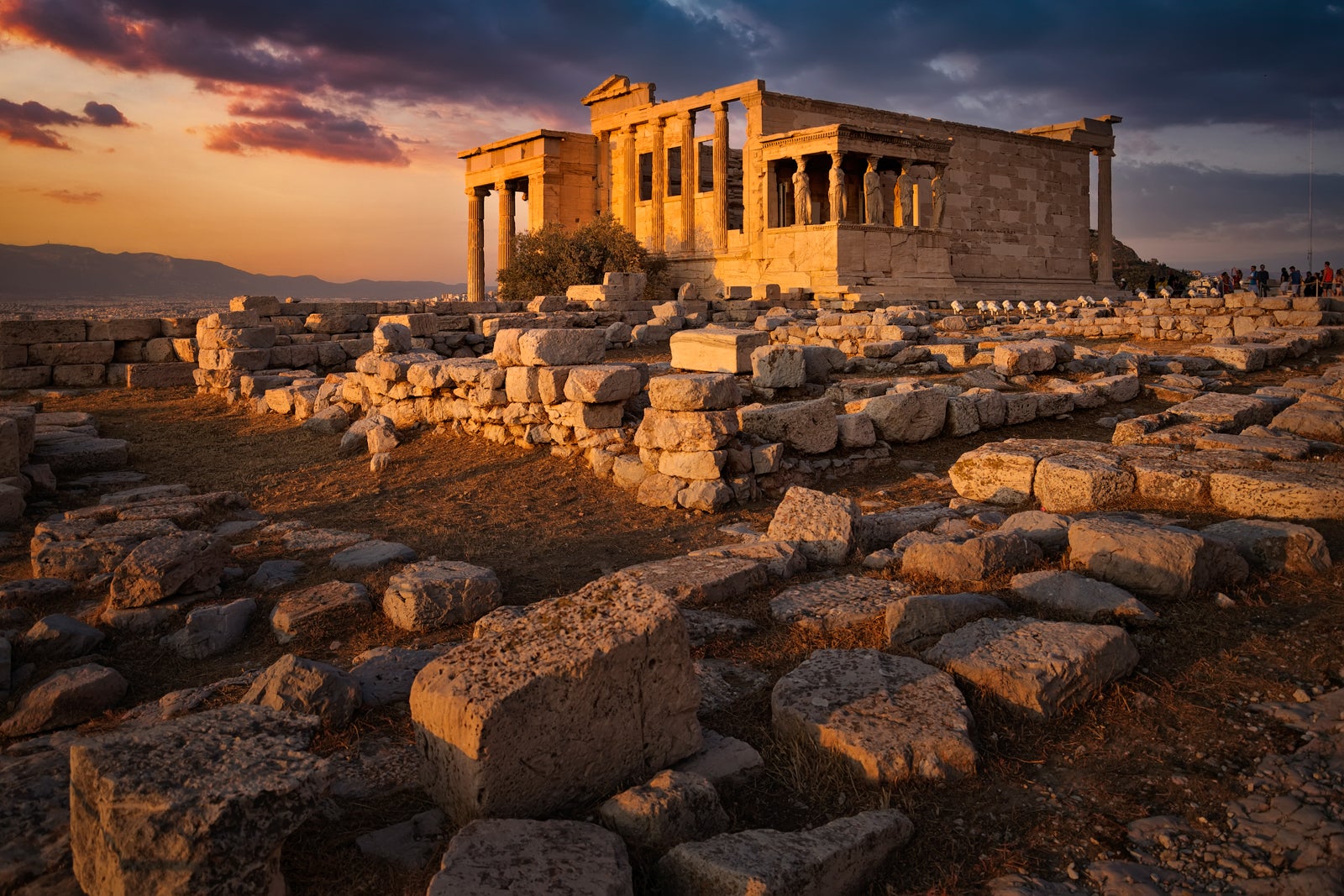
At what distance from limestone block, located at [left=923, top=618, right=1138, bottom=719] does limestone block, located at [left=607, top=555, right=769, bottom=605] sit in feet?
4.58

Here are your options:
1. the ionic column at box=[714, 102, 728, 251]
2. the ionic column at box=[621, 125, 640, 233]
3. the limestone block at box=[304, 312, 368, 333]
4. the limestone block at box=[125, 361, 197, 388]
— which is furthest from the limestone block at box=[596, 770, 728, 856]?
the ionic column at box=[621, 125, 640, 233]

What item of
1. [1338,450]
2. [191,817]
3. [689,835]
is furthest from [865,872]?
[1338,450]

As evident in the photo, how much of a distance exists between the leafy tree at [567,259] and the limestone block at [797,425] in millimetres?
17697

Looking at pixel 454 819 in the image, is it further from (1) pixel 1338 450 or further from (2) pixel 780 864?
(1) pixel 1338 450

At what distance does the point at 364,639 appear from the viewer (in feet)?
16.7

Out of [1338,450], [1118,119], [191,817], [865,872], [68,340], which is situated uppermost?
[1118,119]

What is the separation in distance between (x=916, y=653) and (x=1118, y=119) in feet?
117

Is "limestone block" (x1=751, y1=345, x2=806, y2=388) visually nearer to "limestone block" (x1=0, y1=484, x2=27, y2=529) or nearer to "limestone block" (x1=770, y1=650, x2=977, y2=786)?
"limestone block" (x1=770, y1=650, x2=977, y2=786)

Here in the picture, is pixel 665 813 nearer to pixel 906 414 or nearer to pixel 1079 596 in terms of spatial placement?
pixel 1079 596

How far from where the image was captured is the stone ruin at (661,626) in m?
2.68

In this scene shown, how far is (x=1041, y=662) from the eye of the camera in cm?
376

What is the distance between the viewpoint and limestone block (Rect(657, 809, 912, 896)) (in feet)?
8.32

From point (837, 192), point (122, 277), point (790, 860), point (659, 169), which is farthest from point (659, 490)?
point (122, 277)

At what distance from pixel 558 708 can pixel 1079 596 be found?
2735mm
